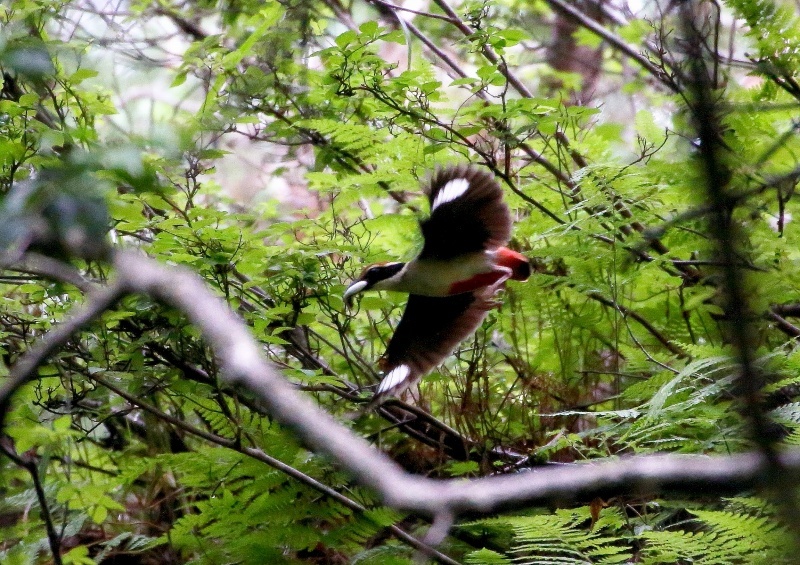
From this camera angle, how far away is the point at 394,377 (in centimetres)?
323

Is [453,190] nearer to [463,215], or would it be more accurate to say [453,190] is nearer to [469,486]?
[463,215]

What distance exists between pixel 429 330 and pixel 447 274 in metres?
0.31

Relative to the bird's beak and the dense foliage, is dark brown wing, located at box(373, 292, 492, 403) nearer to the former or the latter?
the dense foliage

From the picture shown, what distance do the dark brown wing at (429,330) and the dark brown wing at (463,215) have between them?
0.28 m

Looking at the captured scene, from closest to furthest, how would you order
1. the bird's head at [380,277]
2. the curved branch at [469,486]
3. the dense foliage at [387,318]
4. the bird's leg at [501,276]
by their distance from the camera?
the curved branch at [469,486]
the dense foliage at [387,318]
the bird's head at [380,277]
the bird's leg at [501,276]

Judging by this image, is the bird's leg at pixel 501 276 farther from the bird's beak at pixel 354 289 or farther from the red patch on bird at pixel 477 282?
the bird's beak at pixel 354 289

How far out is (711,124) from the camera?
74 cm

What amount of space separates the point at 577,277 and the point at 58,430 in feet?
6.38

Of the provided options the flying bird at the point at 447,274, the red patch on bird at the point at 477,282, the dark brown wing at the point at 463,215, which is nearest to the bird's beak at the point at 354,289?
the flying bird at the point at 447,274

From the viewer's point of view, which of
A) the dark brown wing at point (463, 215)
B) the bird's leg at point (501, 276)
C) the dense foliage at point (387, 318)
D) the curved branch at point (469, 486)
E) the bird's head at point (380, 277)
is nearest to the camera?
the curved branch at point (469, 486)

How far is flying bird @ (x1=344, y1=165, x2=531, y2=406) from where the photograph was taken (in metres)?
3.12

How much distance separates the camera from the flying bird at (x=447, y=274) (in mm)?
3119

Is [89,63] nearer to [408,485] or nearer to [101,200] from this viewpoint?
[101,200]

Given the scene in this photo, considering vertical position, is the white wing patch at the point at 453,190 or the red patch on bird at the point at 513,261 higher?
the white wing patch at the point at 453,190
